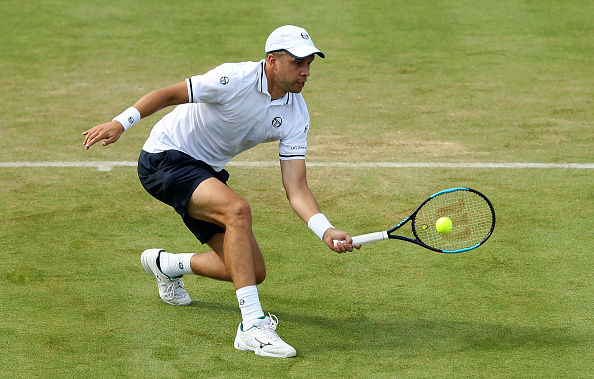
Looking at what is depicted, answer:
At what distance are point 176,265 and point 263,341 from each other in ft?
3.19

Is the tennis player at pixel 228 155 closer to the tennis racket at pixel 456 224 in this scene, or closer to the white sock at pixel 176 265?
the white sock at pixel 176 265

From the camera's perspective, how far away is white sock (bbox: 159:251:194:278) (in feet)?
18.6

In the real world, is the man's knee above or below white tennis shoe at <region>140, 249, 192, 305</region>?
above

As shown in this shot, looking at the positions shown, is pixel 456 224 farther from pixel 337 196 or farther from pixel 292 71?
pixel 337 196

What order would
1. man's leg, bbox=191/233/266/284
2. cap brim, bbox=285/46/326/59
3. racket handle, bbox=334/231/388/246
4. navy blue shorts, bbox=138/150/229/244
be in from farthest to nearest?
man's leg, bbox=191/233/266/284 → navy blue shorts, bbox=138/150/229/244 → cap brim, bbox=285/46/326/59 → racket handle, bbox=334/231/388/246

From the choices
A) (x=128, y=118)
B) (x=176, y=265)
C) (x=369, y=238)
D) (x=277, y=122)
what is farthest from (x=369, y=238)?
(x=128, y=118)

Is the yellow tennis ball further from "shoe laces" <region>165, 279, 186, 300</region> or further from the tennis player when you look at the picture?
"shoe laces" <region>165, 279, 186, 300</region>

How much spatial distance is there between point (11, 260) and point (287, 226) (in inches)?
83.5

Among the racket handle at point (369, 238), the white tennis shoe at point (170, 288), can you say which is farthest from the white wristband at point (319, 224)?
the white tennis shoe at point (170, 288)

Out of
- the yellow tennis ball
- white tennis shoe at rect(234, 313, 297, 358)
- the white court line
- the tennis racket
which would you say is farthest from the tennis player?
the white court line

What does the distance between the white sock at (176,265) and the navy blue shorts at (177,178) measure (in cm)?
22

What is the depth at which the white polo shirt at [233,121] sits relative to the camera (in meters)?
5.39

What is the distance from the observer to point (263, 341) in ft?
16.3

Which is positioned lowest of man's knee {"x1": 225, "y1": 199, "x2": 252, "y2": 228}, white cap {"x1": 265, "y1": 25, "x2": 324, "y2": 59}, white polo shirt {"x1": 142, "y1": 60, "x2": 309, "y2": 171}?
man's knee {"x1": 225, "y1": 199, "x2": 252, "y2": 228}
